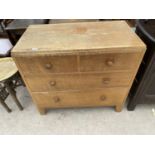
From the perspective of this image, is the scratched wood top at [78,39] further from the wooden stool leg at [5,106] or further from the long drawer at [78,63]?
the wooden stool leg at [5,106]

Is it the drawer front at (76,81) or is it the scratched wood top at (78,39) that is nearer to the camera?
the scratched wood top at (78,39)

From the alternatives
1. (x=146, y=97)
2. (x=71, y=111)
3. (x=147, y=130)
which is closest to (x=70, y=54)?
(x=71, y=111)

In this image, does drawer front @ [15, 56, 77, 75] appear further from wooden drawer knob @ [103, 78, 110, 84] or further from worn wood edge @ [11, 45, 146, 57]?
wooden drawer knob @ [103, 78, 110, 84]

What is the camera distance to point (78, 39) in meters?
0.98

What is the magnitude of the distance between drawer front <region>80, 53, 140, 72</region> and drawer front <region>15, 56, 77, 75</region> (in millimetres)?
88

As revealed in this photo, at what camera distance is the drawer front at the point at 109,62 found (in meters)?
0.93

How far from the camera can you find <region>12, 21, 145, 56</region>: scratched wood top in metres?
0.88

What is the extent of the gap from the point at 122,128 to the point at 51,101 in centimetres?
81

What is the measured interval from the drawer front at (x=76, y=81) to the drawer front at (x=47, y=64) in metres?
0.07

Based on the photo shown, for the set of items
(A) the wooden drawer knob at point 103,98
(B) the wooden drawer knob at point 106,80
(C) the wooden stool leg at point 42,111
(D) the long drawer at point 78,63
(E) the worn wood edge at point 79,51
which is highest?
(E) the worn wood edge at point 79,51

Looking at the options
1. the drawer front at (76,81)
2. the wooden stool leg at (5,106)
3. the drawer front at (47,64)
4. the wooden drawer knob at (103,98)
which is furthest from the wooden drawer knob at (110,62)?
the wooden stool leg at (5,106)

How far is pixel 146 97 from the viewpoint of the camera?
132cm

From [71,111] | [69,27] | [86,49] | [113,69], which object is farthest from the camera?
[71,111]
